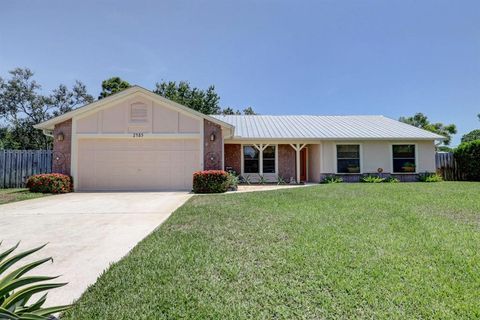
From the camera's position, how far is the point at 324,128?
17250 mm

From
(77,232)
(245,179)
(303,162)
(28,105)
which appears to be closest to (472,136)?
(303,162)

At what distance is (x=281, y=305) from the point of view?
246cm

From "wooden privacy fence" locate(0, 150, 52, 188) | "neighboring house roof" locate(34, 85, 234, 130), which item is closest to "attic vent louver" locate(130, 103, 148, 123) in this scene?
"neighboring house roof" locate(34, 85, 234, 130)

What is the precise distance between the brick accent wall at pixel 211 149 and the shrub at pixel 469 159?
48.1ft

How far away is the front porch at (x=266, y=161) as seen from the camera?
52.7 ft

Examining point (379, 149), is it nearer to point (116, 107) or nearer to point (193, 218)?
point (193, 218)

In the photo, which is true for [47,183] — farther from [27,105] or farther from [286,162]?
[27,105]

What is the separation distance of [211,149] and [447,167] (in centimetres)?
1495

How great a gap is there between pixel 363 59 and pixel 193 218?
14196 mm

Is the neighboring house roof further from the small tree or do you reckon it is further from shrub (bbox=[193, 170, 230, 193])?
the small tree

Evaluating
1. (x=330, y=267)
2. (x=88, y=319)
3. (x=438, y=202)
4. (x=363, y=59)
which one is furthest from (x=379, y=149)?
(x=88, y=319)

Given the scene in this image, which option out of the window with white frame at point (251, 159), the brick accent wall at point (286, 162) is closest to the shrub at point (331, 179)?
the brick accent wall at point (286, 162)

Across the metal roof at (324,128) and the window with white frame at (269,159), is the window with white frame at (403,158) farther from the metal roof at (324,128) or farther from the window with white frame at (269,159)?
the window with white frame at (269,159)

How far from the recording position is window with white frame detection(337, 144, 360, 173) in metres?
15.6
